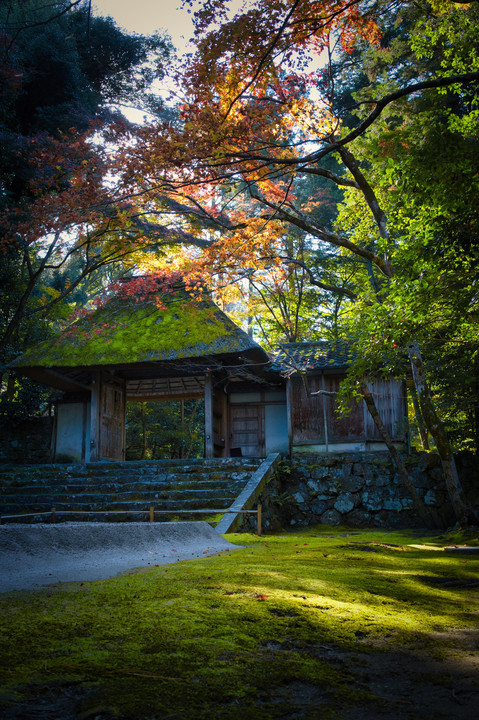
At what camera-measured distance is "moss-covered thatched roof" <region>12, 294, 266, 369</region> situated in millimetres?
12680

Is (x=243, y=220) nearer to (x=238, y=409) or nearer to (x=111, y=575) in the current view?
(x=238, y=409)

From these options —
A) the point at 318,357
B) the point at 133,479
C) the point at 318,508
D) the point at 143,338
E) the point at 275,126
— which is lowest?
the point at 318,508

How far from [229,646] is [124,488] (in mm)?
8940

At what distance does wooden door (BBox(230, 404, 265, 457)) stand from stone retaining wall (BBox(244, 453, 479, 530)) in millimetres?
2752

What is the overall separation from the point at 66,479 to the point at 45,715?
10350 millimetres

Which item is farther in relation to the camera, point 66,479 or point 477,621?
point 66,479

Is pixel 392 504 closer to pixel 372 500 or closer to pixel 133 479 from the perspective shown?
pixel 372 500

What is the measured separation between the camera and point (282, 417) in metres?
15.4

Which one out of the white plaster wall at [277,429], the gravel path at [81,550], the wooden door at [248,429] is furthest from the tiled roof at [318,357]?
the gravel path at [81,550]

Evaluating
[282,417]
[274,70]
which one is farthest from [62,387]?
[274,70]

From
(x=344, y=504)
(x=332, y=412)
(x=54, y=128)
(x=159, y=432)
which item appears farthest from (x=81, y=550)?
(x=159, y=432)

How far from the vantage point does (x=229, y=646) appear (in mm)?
1953

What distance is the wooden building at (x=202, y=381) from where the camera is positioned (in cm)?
1298

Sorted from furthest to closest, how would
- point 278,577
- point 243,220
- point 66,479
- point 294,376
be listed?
point 294,376 → point 66,479 → point 243,220 → point 278,577
